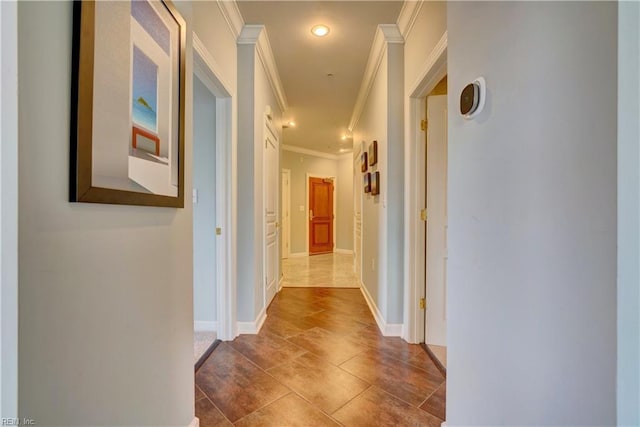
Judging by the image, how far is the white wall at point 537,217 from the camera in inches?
23.2

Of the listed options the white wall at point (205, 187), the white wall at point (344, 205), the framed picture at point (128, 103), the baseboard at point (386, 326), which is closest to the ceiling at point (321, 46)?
the white wall at point (205, 187)

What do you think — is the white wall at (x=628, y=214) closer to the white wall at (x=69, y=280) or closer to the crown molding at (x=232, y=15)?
Answer: the white wall at (x=69, y=280)

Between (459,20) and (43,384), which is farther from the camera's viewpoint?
(459,20)

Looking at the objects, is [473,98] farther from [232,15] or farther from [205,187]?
[205,187]

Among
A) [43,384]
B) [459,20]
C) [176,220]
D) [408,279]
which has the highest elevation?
[459,20]

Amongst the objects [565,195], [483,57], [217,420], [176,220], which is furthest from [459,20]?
[217,420]

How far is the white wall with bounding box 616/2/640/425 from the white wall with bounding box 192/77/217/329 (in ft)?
8.00

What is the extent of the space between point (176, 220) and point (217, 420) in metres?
1.06

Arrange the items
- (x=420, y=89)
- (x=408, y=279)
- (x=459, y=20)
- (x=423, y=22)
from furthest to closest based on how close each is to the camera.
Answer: (x=408, y=279), (x=420, y=89), (x=423, y=22), (x=459, y=20)

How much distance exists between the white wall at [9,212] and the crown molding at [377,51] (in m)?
2.46

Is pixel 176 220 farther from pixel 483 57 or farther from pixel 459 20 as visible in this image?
pixel 459 20

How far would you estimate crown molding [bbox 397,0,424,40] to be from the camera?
6.47 ft

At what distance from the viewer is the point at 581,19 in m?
0.63

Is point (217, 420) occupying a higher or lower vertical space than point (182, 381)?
lower
